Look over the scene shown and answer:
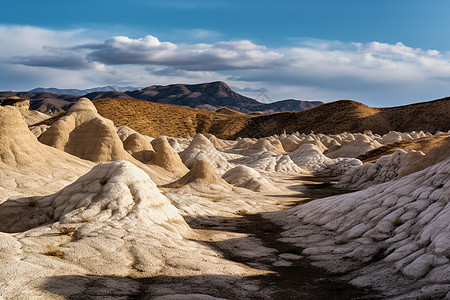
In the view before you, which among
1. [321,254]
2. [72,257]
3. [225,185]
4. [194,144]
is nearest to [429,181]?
[321,254]

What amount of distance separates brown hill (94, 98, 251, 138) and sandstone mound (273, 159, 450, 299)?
7929cm

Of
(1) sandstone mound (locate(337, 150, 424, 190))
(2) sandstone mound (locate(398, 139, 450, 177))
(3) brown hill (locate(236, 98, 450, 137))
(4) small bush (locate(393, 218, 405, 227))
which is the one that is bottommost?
(1) sandstone mound (locate(337, 150, 424, 190))

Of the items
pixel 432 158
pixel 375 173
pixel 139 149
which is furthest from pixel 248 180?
pixel 432 158

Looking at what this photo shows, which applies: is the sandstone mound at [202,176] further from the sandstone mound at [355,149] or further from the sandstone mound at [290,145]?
the sandstone mound at [290,145]

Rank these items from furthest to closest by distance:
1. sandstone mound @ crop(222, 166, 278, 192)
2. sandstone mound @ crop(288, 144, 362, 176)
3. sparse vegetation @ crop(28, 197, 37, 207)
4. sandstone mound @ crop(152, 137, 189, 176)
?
sandstone mound @ crop(288, 144, 362, 176) < sandstone mound @ crop(152, 137, 189, 176) < sandstone mound @ crop(222, 166, 278, 192) < sparse vegetation @ crop(28, 197, 37, 207)

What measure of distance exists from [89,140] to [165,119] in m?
81.9

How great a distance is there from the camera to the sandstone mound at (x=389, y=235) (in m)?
8.30

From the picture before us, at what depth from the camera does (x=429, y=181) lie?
12.3m

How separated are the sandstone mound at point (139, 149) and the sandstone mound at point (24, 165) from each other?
870 cm

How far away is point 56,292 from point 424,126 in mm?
105998

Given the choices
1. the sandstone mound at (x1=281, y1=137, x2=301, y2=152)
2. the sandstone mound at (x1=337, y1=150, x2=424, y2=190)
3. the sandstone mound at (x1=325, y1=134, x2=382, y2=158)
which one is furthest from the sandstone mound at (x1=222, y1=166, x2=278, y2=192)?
the sandstone mound at (x1=281, y1=137, x2=301, y2=152)

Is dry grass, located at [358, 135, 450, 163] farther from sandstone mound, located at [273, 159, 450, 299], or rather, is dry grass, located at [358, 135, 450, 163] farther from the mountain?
the mountain

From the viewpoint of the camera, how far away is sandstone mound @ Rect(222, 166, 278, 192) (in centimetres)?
2628

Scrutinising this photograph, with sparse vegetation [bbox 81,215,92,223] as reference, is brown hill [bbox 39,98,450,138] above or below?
above
